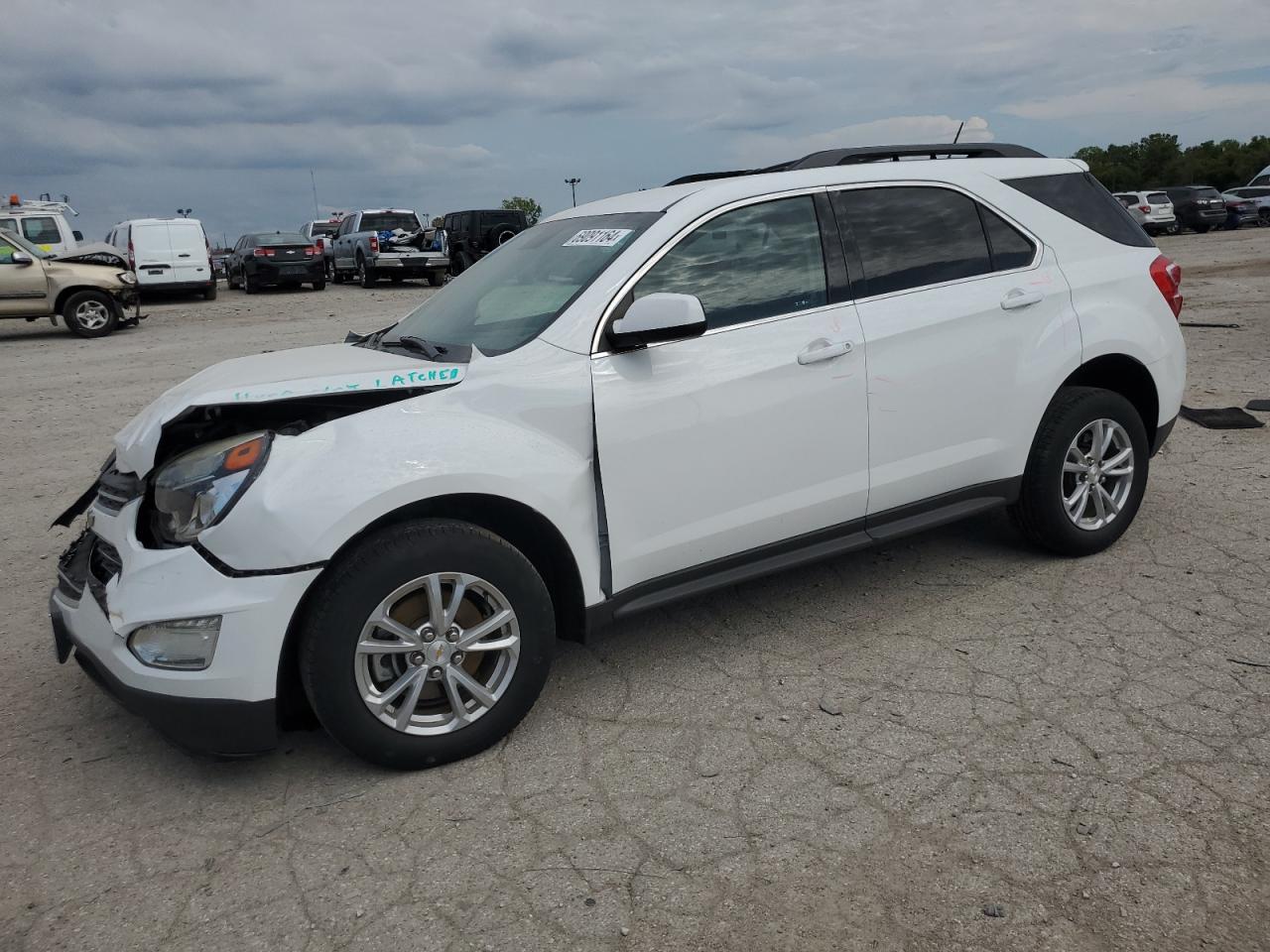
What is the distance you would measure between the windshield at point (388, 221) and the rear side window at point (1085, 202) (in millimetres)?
23076

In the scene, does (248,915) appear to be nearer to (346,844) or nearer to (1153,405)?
(346,844)

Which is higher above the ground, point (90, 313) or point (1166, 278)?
point (1166, 278)

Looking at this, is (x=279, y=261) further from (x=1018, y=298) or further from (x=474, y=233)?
(x=1018, y=298)

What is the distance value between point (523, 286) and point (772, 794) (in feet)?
6.89

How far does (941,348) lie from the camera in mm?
4078

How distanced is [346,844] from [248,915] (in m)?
0.34

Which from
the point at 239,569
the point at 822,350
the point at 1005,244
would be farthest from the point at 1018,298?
the point at 239,569

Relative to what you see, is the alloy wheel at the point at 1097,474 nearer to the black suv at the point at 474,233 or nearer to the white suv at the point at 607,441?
the white suv at the point at 607,441

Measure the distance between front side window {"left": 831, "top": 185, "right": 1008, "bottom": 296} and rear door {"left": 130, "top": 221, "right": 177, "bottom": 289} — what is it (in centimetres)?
2080

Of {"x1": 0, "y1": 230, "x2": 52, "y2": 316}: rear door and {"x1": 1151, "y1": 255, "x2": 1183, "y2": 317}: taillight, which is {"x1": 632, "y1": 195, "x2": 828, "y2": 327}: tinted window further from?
{"x1": 0, "y1": 230, "x2": 52, "y2": 316}: rear door

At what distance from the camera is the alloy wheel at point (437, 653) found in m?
3.11

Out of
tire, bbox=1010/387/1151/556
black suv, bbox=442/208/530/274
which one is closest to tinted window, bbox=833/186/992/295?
tire, bbox=1010/387/1151/556

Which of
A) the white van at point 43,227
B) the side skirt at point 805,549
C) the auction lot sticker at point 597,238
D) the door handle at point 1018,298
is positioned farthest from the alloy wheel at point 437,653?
the white van at point 43,227

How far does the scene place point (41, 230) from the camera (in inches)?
795
